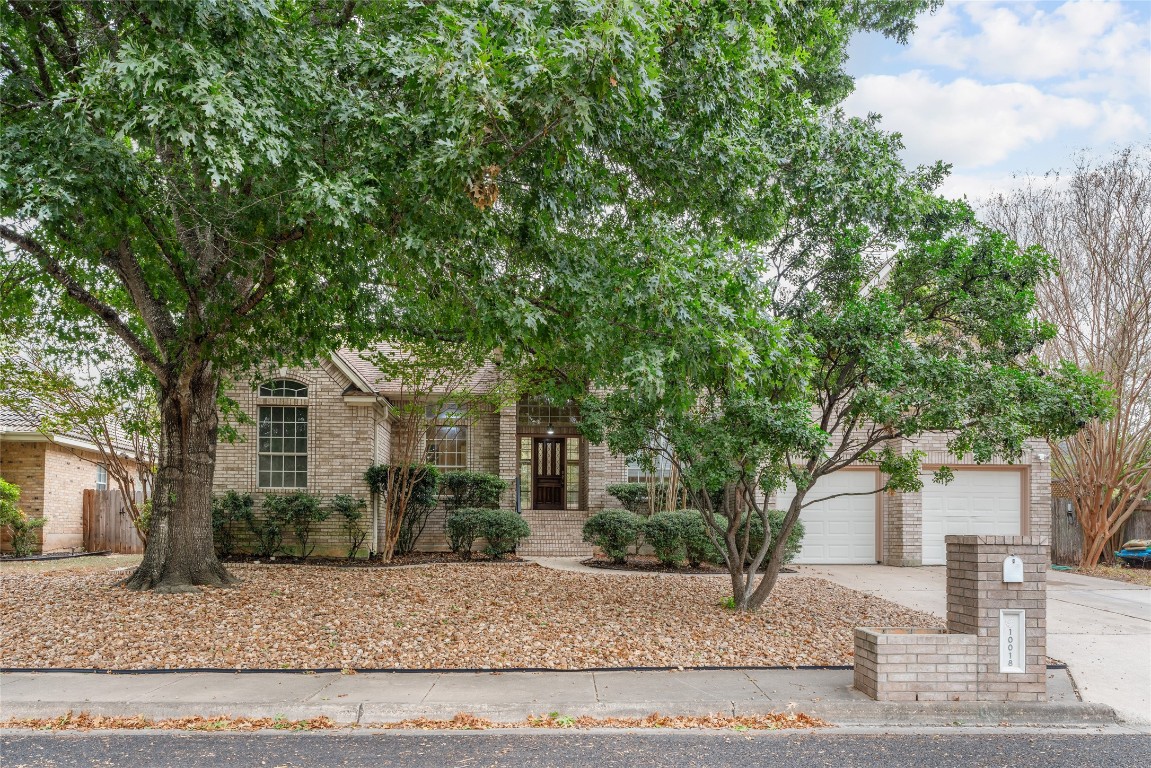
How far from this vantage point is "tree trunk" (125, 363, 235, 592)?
34.9 ft

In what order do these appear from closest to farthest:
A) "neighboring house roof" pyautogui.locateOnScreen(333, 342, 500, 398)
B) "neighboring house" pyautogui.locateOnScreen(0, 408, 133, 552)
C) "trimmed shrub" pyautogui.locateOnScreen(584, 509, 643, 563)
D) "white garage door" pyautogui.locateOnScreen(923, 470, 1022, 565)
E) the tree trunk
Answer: the tree trunk, "trimmed shrub" pyautogui.locateOnScreen(584, 509, 643, 563), "white garage door" pyautogui.locateOnScreen(923, 470, 1022, 565), "neighboring house roof" pyautogui.locateOnScreen(333, 342, 500, 398), "neighboring house" pyautogui.locateOnScreen(0, 408, 133, 552)

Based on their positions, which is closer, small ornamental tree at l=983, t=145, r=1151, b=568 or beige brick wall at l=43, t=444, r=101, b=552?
small ornamental tree at l=983, t=145, r=1151, b=568

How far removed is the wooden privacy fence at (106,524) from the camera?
19203 mm

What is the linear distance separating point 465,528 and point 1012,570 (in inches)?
420

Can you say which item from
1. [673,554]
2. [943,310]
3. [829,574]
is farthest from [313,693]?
[829,574]

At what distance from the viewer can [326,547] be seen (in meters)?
15.3

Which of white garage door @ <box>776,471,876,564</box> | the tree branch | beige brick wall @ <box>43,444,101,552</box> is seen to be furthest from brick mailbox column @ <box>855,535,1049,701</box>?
beige brick wall @ <box>43,444,101,552</box>

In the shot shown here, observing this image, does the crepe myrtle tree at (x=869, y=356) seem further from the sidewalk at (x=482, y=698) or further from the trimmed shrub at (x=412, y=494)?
the trimmed shrub at (x=412, y=494)

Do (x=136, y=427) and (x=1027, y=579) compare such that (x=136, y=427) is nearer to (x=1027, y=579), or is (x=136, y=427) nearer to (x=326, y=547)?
(x=326, y=547)

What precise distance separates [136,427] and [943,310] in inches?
490

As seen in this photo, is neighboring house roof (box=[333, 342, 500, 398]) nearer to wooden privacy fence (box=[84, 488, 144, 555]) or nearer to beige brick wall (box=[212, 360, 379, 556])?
beige brick wall (box=[212, 360, 379, 556])

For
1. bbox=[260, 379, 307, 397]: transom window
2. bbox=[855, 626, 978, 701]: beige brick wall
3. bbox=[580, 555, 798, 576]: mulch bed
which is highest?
bbox=[260, 379, 307, 397]: transom window

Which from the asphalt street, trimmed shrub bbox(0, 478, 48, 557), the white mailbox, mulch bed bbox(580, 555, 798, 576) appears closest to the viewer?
the asphalt street

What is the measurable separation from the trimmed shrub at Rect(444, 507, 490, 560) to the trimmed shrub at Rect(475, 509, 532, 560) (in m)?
0.08
